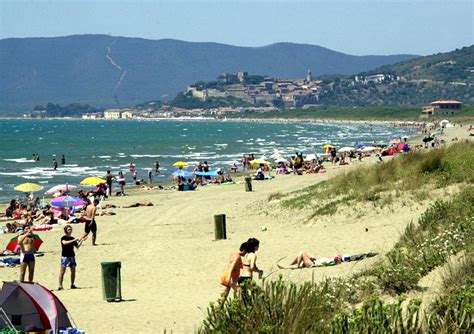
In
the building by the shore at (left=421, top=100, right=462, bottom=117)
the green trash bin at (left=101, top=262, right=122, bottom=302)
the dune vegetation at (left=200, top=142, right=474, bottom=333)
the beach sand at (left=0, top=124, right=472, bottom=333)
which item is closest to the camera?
the dune vegetation at (left=200, top=142, right=474, bottom=333)

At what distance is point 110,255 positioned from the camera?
17.1m

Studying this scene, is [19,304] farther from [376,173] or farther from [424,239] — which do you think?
[376,173]

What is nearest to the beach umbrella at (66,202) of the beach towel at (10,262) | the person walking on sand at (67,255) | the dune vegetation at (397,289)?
the beach towel at (10,262)

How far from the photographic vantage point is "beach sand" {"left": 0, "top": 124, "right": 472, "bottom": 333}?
11383 millimetres

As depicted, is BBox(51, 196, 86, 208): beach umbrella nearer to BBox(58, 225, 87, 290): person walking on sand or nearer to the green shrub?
BBox(58, 225, 87, 290): person walking on sand

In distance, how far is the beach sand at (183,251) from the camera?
1138 cm

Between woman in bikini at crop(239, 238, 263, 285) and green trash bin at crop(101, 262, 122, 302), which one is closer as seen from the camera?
woman in bikini at crop(239, 238, 263, 285)

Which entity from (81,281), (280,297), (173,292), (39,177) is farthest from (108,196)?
(280,297)

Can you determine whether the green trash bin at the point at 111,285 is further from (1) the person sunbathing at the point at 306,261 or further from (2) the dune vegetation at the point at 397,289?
(1) the person sunbathing at the point at 306,261

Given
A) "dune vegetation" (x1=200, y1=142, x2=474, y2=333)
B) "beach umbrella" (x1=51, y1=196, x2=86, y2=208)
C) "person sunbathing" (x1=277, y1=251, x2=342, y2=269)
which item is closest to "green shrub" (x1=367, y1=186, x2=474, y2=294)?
"dune vegetation" (x1=200, y1=142, x2=474, y2=333)

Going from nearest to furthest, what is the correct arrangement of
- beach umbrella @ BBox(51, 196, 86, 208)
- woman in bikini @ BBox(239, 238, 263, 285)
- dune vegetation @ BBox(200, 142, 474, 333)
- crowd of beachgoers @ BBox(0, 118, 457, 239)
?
dune vegetation @ BBox(200, 142, 474, 333)
woman in bikini @ BBox(239, 238, 263, 285)
crowd of beachgoers @ BBox(0, 118, 457, 239)
beach umbrella @ BBox(51, 196, 86, 208)

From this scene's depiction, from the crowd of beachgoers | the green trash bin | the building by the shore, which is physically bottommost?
the building by the shore

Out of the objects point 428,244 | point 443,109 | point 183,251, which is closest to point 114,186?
point 183,251

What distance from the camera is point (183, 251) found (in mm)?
16422
